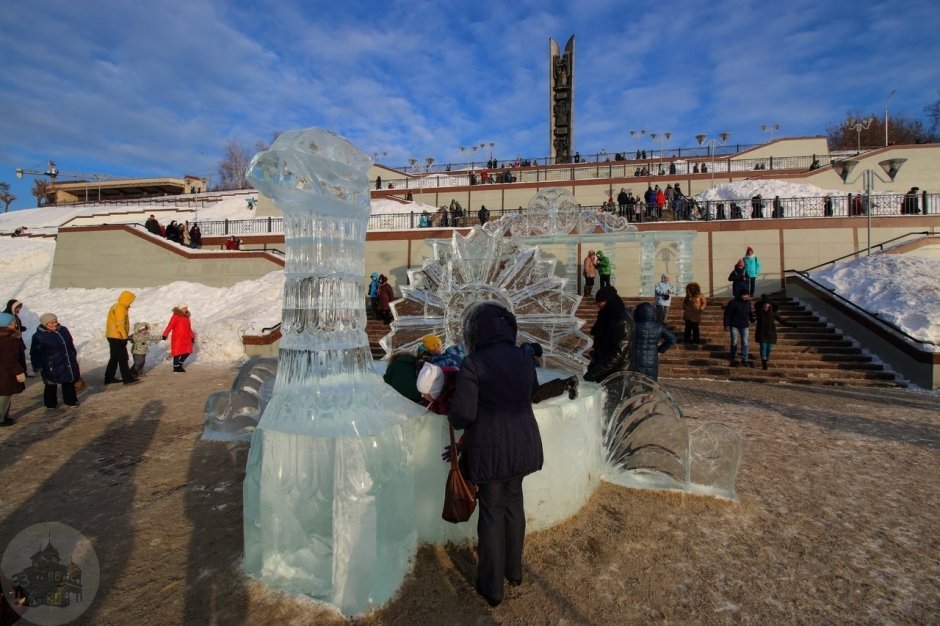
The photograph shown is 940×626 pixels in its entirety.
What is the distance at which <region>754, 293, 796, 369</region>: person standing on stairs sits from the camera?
10594 mm

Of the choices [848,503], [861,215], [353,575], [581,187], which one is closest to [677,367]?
[848,503]

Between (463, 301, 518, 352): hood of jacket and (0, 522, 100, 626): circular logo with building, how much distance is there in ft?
8.86

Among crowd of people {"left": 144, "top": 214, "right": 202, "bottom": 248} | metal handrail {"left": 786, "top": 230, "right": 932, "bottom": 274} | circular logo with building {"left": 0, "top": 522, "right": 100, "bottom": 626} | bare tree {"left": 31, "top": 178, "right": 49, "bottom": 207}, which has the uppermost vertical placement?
bare tree {"left": 31, "top": 178, "right": 49, "bottom": 207}

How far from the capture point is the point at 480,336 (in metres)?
2.90

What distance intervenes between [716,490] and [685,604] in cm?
184

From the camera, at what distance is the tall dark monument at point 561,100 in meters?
44.8

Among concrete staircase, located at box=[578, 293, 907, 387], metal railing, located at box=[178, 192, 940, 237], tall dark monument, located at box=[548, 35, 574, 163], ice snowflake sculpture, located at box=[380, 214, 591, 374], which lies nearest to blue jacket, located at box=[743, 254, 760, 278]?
concrete staircase, located at box=[578, 293, 907, 387]

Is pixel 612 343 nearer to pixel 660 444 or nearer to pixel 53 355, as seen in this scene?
pixel 660 444

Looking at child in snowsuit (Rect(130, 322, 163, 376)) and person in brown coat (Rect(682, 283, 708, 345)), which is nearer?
child in snowsuit (Rect(130, 322, 163, 376))

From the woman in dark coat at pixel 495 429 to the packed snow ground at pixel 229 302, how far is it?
1176 cm

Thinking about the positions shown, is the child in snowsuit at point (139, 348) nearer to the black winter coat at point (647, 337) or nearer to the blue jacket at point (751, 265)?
the black winter coat at point (647, 337)

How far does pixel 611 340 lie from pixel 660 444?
1.11 meters

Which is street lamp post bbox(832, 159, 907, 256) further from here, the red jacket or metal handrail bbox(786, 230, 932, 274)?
the red jacket

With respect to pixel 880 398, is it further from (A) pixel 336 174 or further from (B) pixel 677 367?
(A) pixel 336 174
